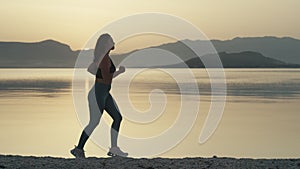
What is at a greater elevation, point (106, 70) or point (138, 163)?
point (106, 70)

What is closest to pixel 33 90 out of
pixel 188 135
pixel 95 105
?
pixel 188 135

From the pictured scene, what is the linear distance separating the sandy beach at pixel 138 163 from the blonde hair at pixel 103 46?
5.22 feet

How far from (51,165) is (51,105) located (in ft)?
69.5

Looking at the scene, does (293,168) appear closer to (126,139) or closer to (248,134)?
(126,139)

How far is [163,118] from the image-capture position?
2342 cm

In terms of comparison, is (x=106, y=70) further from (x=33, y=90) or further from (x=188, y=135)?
(x=33, y=90)

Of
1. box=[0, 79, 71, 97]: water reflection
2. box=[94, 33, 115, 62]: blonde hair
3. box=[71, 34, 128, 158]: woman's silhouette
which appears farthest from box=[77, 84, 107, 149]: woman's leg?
box=[0, 79, 71, 97]: water reflection

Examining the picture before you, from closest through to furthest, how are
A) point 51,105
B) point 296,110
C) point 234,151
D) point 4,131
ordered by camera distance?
point 234,151 → point 4,131 → point 296,110 → point 51,105

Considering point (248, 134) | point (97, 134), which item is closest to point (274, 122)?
point (248, 134)

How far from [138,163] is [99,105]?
4.28ft

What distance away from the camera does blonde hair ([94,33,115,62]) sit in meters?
9.73

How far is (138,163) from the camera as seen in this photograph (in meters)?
9.04

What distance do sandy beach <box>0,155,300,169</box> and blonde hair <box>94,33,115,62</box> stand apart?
5.22ft

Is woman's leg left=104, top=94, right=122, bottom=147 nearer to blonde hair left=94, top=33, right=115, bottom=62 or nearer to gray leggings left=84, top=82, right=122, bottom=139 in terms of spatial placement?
gray leggings left=84, top=82, right=122, bottom=139
